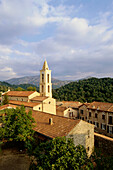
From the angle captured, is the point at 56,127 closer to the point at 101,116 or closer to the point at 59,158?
the point at 59,158

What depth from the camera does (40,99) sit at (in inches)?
1109

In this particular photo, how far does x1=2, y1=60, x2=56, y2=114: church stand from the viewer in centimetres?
2712

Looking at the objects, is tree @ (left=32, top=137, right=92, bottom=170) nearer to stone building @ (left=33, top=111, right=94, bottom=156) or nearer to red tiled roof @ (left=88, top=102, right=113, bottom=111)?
stone building @ (left=33, top=111, right=94, bottom=156)

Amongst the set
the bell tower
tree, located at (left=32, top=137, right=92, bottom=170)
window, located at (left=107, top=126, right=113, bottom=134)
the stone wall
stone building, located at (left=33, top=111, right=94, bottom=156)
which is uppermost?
the bell tower

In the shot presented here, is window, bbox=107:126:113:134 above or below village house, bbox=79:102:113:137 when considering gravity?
below

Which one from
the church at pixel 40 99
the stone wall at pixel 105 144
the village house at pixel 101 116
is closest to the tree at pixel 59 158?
the stone wall at pixel 105 144

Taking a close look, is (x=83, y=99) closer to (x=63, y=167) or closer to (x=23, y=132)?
(x=23, y=132)

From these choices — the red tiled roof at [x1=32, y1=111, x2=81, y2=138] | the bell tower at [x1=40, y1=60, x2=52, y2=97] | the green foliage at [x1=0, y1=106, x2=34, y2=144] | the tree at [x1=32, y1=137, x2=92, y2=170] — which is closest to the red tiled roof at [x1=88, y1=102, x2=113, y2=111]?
the bell tower at [x1=40, y1=60, x2=52, y2=97]

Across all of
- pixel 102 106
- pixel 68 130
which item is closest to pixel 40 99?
pixel 68 130

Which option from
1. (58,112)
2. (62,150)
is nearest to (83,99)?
(58,112)

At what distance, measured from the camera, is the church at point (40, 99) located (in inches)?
1068

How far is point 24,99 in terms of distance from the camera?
1210 inches

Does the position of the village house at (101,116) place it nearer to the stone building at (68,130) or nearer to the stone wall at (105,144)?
the stone wall at (105,144)

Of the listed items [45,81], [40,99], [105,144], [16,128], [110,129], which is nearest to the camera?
[16,128]
